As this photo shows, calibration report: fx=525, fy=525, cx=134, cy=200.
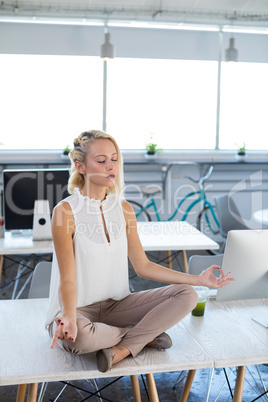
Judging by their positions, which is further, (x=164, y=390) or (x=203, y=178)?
(x=203, y=178)

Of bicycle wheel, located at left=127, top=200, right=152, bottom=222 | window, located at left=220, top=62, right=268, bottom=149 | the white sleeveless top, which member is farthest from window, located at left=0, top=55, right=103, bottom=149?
the white sleeveless top

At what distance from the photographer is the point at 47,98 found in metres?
6.71

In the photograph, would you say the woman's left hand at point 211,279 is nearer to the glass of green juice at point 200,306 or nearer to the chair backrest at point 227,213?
the glass of green juice at point 200,306

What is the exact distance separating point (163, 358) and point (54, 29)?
5700mm

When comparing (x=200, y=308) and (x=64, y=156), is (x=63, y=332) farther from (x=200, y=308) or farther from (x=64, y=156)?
(x=64, y=156)

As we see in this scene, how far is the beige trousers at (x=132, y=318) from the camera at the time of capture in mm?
1656

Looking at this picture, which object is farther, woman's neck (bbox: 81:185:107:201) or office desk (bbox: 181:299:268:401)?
woman's neck (bbox: 81:185:107:201)

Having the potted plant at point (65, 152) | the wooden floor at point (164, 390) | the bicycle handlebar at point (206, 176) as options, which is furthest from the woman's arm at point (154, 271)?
the potted plant at point (65, 152)

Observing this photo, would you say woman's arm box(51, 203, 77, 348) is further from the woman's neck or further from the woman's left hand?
the woman's left hand

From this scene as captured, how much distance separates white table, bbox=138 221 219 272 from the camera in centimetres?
326

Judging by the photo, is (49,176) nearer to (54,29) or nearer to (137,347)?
(137,347)

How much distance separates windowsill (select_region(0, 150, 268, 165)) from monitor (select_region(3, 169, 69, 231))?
8.90 feet

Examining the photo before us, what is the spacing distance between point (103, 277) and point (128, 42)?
5.35 m

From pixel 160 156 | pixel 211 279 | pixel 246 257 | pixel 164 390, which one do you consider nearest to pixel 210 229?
pixel 160 156
